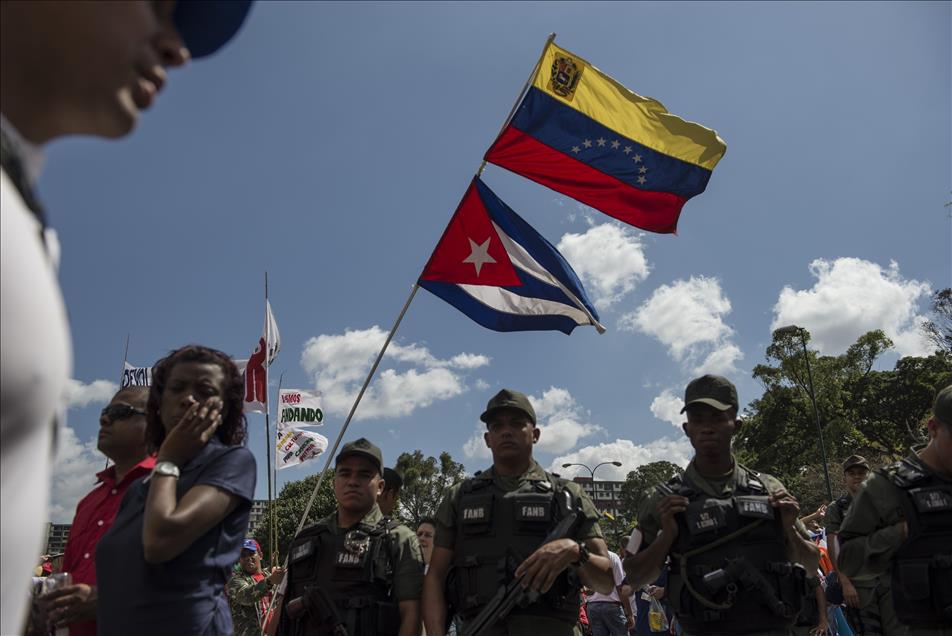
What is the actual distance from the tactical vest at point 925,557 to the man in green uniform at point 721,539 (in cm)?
52

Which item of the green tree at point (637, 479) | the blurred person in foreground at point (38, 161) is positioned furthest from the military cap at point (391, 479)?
the green tree at point (637, 479)

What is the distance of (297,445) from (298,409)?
871 mm

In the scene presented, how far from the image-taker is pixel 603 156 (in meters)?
6.63

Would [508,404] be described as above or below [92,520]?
above

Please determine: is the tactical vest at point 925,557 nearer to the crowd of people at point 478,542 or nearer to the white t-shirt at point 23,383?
the crowd of people at point 478,542

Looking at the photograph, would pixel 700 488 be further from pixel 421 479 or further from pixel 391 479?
pixel 421 479

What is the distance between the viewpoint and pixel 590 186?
21.8ft

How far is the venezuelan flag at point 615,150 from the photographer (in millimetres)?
6543

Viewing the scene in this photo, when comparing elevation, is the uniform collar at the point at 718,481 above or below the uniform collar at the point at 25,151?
above

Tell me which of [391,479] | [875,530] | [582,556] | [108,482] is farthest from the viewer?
[391,479]

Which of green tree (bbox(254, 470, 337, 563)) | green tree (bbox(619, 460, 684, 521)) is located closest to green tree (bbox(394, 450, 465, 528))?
green tree (bbox(254, 470, 337, 563))

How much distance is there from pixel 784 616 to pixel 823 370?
4549 centimetres

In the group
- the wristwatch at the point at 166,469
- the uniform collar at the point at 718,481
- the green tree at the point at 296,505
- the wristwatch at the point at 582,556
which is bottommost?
the wristwatch at the point at 582,556

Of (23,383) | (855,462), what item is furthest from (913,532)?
(23,383)
